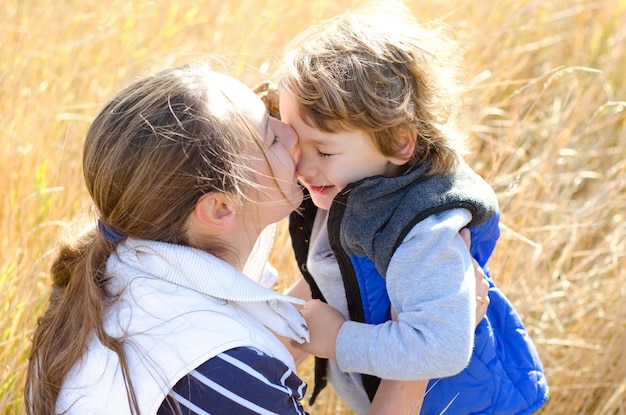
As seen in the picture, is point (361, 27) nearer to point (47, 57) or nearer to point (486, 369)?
point (486, 369)

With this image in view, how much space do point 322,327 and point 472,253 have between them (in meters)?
0.42

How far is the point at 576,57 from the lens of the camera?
13.9 feet

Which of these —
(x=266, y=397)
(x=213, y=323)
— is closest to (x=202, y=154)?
(x=213, y=323)

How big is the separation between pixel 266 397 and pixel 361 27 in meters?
0.90

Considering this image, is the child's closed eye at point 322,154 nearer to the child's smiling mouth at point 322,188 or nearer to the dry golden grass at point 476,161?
the child's smiling mouth at point 322,188

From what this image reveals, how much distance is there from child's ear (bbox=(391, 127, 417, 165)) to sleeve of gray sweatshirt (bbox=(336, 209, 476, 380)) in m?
0.20

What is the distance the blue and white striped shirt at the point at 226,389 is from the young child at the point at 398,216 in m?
0.31

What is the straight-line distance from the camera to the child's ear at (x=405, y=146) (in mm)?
1823

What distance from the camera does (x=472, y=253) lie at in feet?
6.26

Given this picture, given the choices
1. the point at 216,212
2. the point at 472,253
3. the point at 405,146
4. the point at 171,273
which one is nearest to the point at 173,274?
the point at 171,273

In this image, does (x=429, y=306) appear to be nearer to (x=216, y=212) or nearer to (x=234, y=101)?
(x=216, y=212)

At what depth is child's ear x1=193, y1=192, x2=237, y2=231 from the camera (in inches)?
64.7

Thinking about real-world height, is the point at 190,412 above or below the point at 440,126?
below

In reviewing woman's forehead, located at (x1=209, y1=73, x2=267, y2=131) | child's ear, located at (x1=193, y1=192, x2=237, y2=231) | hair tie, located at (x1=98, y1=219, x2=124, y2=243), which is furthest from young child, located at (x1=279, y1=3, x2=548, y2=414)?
hair tie, located at (x1=98, y1=219, x2=124, y2=243)
